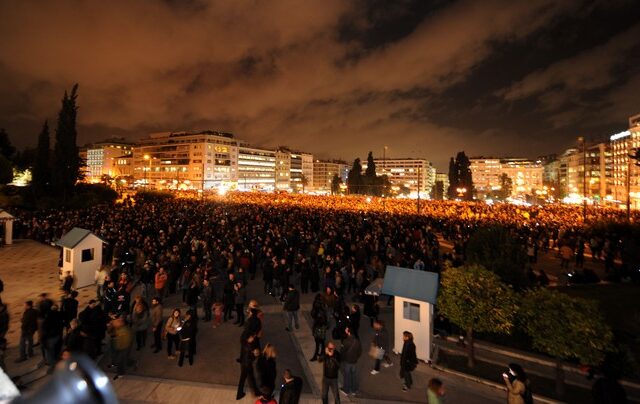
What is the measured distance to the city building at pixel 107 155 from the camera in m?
138

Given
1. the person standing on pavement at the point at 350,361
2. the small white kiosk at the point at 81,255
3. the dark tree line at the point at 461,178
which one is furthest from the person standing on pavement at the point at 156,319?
the dark tree line at the point at 461,178

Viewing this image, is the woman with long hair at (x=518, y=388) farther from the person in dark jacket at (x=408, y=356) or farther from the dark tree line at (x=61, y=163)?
the dark tree line at (x=61, y=163)

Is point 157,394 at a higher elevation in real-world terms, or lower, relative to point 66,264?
lower

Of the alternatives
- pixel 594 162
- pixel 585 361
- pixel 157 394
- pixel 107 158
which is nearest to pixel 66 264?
pixel 157 394

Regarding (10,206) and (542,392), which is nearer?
(542,392)

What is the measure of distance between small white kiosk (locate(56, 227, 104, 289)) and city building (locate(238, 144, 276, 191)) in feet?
364

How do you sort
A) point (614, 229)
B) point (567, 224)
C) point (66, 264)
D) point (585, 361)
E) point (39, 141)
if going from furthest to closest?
point (39, 141), point (567, 224), point (614, 229), point (66, 264), point (585, 361)

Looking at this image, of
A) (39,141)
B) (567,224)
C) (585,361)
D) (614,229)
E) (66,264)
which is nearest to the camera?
(585,361)

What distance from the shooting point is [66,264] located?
12.9 m

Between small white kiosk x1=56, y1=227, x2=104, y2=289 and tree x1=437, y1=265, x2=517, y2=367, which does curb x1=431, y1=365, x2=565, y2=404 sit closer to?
tree x1=437, y1=265, x2=517, y2=367

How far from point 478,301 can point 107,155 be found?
552 feet

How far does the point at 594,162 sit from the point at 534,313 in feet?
417

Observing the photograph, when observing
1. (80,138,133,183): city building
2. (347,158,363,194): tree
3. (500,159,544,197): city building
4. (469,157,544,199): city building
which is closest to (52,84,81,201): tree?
(347,158,363,194): tree

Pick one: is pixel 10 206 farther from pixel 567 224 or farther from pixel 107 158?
pixel 107 158
